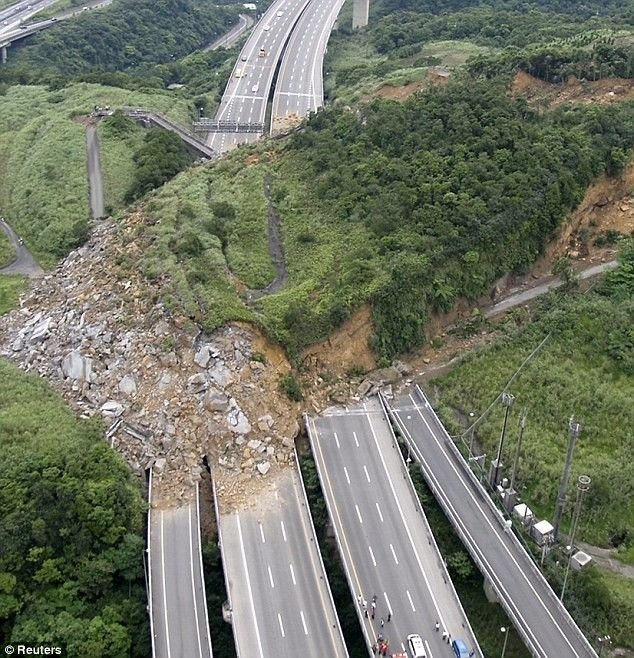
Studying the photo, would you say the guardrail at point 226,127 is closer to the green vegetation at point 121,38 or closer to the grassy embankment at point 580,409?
the green vegetation at point 121,38

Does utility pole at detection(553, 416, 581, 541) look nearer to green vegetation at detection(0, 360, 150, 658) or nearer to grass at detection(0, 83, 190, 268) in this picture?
green vegetation at detection(0, 360, 150, 658)

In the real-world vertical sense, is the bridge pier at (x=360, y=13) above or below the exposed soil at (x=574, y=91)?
below

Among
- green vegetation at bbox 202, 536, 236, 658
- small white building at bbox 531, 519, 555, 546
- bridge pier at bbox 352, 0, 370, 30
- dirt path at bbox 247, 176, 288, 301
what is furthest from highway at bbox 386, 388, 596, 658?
bridge pier at bbox 352, 0, 370, 30

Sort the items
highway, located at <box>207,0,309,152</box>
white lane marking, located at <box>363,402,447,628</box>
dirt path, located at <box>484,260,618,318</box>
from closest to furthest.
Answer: white lane marking, located at <box>363,402,447,628</box> → dirt path, located at <box>484,260,618,318</box> → highway, located at <box>207,0,309,152</box>

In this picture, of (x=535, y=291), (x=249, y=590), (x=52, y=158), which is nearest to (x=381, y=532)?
(x=249, y=590)

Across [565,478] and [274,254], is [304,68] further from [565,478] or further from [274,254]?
[565,478]

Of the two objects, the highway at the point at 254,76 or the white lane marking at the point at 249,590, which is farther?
the highway at the point at 254,76

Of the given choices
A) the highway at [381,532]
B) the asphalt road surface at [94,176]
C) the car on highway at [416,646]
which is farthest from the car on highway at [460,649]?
the asphalt road surface at [94,176]
